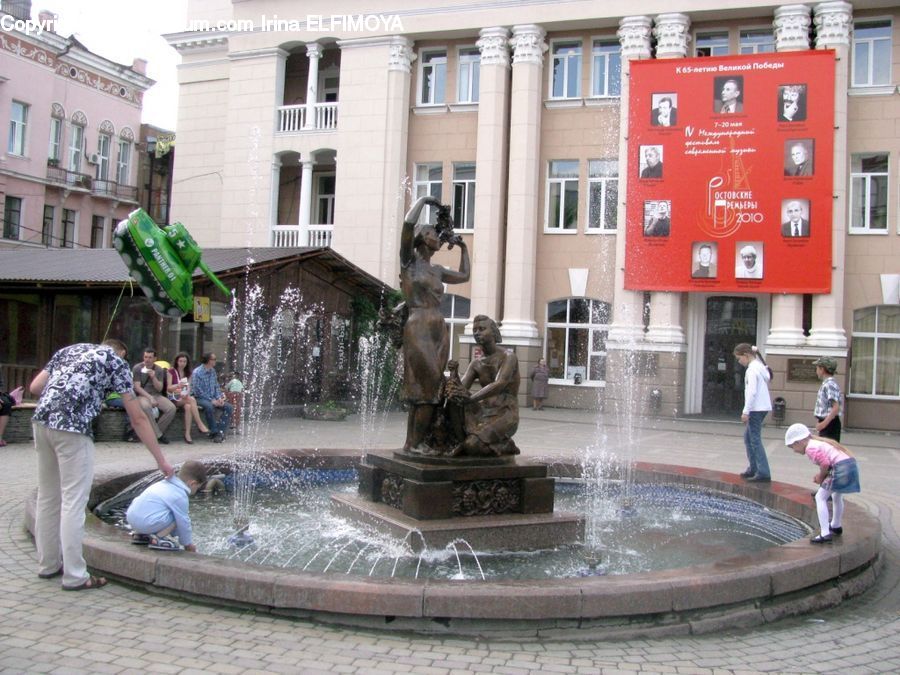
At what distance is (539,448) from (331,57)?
65.4 feet

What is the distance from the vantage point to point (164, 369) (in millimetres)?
14594

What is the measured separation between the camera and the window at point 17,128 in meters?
38.6

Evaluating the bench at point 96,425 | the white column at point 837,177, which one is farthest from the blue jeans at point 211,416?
the white column at point 837,177

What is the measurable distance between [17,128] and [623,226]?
2905cm

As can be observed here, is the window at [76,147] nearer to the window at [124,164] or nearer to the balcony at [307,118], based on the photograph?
the window at [124,164]

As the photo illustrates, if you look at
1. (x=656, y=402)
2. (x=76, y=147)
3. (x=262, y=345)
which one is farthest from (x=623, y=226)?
(x=76, y=147)

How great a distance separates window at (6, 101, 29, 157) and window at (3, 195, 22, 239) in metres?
2.17

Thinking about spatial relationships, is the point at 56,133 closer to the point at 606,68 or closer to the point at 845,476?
the point at 606,68

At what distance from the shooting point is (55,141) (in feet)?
136

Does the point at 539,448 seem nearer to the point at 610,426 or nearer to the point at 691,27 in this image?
the point at 610,426

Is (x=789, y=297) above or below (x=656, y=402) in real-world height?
above

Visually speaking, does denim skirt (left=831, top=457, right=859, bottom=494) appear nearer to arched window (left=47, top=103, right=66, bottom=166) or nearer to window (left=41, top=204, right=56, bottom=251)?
window (left=41, top=204, right=56, bottom=251)

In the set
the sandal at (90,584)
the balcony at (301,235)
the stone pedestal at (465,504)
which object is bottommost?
the sandal at (90,584)

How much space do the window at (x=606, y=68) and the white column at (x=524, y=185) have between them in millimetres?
1707
